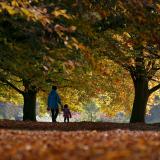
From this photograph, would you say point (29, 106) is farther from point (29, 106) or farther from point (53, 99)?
point (53, 99)

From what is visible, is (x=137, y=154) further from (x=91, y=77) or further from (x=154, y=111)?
(x=154, y=111)

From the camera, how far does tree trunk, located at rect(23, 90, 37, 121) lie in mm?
33531

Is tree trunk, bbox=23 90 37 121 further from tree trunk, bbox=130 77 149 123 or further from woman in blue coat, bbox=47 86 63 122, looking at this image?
woman in blue coat, bbox=47 86 63 122

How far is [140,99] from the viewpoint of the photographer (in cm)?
3086

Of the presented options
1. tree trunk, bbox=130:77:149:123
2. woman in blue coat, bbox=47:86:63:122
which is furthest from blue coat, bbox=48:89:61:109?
tree trunk, bbox=130:77:149:123

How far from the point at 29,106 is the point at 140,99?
23.6 ft

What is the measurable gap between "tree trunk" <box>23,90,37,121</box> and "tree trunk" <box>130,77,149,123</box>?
21.3 feet

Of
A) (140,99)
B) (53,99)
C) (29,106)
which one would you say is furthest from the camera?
→ (29,106)

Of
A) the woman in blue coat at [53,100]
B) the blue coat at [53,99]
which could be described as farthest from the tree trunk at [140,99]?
the blue coat at [53,99]

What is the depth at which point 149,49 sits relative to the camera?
23031mm

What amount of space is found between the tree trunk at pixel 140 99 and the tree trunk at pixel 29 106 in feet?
21.3

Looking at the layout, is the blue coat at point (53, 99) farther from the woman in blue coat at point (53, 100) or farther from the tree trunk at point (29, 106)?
the tree trunk at point (29, 106)

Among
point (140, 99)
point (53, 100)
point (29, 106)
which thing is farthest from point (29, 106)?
point (53, 100)

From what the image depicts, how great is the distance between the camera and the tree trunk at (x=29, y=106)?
110ft
